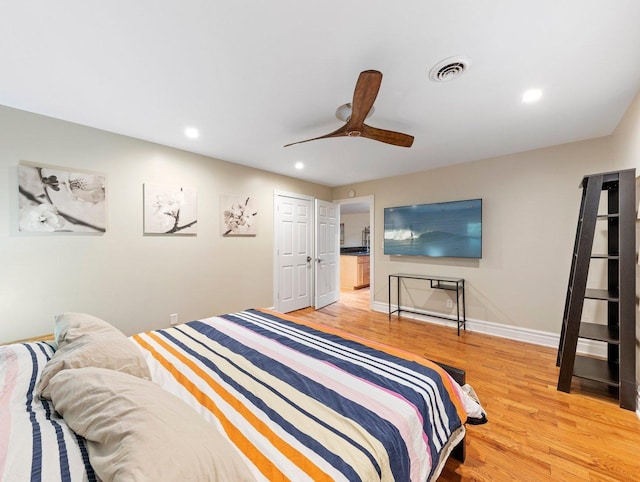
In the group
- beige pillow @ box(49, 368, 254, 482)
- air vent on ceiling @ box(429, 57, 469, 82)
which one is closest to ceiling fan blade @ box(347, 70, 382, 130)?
air vent on ceiling @ box(429, 57, 469, 82)

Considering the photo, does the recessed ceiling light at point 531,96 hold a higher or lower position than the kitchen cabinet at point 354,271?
higher

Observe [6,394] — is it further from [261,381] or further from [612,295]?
[612,295]

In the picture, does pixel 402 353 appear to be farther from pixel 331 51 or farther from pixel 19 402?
pixel 331 51

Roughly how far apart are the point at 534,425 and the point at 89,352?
8.89 feet

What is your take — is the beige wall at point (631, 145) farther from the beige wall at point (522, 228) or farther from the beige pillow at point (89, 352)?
the beige pillow at point (89, 352)

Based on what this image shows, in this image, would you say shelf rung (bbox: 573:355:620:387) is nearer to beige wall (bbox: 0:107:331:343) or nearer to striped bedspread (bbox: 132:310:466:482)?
striped bedspread (bbox: 132:310:466:482)

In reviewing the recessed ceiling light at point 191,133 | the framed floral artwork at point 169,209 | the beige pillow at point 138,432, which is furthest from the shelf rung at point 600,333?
the framed floral artwork at point 169,209

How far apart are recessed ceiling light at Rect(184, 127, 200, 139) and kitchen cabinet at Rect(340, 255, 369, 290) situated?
481cm

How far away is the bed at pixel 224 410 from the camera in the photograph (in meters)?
0.67

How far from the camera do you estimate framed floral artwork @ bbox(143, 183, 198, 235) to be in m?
2.86

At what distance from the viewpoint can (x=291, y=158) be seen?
3451 mm

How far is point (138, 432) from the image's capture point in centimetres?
66

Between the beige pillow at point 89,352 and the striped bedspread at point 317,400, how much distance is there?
0.65 feet

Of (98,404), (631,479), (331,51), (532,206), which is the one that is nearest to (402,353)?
(631,479)
